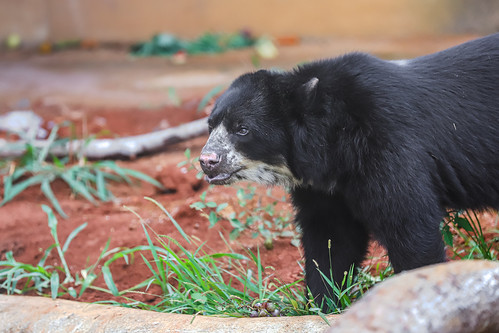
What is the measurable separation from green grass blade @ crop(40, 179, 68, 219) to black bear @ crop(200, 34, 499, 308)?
1.99m

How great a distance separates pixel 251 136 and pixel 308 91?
388mm

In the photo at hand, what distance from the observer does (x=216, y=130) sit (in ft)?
11.3

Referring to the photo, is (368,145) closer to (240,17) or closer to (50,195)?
(50,195)

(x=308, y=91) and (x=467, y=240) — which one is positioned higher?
(x=308, y=91)

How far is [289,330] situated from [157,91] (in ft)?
19.2

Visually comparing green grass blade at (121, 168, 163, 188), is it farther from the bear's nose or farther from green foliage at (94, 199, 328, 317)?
the bear's nose

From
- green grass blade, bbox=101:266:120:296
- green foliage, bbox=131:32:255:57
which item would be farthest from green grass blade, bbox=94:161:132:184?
green foliage, bbox=131:32:255:57

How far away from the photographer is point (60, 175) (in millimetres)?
5516

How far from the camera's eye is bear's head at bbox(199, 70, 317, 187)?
11.1 feet

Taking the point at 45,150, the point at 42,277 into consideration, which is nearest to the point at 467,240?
the point at 42,277

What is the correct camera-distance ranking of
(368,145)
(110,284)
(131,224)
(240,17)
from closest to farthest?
(368,145) < (110,284) < (131,224) < (240,17)

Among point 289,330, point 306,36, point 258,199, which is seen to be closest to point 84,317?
point 289,330

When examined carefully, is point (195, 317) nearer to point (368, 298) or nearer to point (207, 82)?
point (368, 298)

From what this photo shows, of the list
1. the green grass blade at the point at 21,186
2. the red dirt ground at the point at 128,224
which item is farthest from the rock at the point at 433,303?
the green grass blade at the point at 21,186
